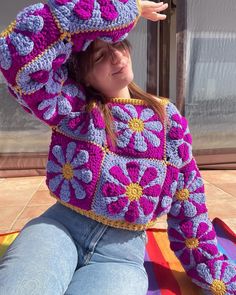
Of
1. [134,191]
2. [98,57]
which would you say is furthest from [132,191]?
[98,57]

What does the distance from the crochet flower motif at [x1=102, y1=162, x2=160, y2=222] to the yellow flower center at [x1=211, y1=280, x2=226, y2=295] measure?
30 centimetres

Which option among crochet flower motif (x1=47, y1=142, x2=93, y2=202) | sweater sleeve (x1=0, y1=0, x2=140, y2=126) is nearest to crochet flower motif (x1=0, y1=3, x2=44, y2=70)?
sweater sleeve (x1=0, y1=0, x2=140, y2=126)

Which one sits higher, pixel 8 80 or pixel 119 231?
pixel 8 80

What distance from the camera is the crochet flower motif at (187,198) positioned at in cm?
122

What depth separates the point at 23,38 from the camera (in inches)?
39.0

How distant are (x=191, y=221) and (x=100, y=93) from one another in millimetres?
452

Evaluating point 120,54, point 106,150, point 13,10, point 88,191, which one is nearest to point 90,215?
point 88,191

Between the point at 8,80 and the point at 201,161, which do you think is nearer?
the point at 8,80

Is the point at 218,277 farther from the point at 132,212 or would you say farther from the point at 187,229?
the point at 132,212

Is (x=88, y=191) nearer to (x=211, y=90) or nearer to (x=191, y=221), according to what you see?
A: (x=191, y=221)

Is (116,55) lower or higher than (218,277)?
higher

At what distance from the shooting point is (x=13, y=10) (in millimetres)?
3047

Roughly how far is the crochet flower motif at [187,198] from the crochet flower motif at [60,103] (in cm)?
38

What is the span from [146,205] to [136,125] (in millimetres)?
212
